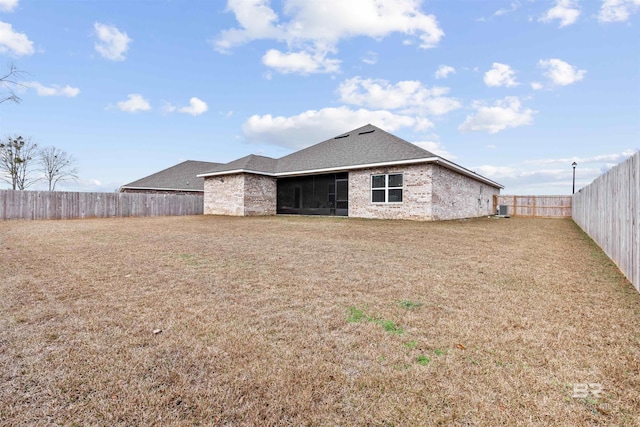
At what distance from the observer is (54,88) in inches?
548

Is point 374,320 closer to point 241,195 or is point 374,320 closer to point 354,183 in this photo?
point 354,183

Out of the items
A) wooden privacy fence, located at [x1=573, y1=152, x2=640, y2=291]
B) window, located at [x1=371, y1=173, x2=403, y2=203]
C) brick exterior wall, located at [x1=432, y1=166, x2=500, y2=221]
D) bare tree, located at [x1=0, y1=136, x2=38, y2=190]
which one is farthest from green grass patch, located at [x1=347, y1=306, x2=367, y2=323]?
bare tree, located at [x1=0, y1=136, x2=38, y2=190]

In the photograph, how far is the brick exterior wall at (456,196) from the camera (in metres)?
14.6

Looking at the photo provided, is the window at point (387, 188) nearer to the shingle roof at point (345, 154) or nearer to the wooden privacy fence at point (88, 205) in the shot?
the shingle roof at point (345, 154)

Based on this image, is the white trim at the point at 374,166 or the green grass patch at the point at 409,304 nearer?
the green grass patch at the point at 409,304

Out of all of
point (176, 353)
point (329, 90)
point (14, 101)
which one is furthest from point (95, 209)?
point (176, 353)

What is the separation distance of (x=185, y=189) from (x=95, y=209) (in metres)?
8.63

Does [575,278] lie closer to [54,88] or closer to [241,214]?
[241,214]

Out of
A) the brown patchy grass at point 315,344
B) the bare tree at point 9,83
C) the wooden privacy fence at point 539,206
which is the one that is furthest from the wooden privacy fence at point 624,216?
the wooden privacy fence at point 539,206

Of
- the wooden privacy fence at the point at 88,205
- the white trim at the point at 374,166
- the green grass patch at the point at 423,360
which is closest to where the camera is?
the green grass patch at the point at 423,360

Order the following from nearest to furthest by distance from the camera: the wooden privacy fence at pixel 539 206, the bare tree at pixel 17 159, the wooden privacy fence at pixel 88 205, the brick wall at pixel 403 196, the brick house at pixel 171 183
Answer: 1. the brick wall at pixel 403 196
2. the wooden privacy fence at pixel 88 205
3. the wooden privacy fence at pixel 539 206
4. the bare tree at pixel 17 159
5. the brick house at pixel 171 183

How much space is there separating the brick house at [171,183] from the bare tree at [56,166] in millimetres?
6780

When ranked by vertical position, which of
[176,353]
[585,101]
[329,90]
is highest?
[329,90]

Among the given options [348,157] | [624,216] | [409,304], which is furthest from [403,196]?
[409,304]
